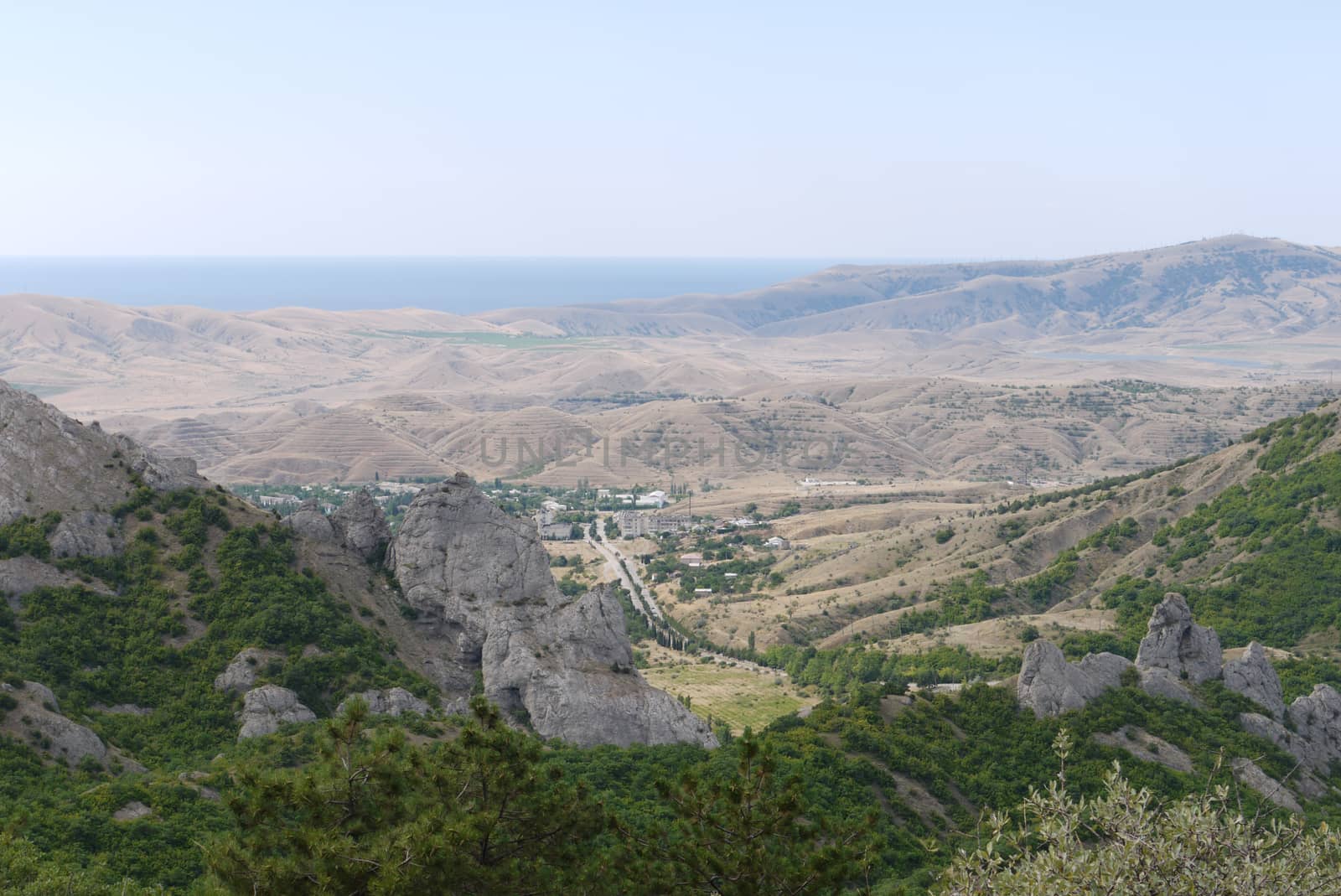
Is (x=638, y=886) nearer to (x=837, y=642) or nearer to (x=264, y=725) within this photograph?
(x=264, y=725)

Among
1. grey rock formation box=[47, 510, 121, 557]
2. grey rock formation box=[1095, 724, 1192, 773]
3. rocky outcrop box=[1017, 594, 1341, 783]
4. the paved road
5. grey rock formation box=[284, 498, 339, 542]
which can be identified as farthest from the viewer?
the paved road

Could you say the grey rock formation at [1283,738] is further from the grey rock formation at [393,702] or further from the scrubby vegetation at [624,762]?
the grey rock formation at [393,702]

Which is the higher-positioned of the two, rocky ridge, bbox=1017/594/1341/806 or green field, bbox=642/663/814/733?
rocky ridge, bbox=1017/594/1341/806

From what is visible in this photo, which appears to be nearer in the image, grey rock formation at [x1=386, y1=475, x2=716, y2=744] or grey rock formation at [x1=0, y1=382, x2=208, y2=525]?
grey rock formation at [x1=386, y1=475, x2=716, y2=744]

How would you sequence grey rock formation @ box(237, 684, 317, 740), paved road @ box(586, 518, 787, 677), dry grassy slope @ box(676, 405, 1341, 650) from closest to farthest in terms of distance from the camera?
grey rock formation @ box(237, 684, 317, 740)
dry grassy slope @ box(676, 405, 1341, 650)
paved road @ box(586, 518, 787, 677)

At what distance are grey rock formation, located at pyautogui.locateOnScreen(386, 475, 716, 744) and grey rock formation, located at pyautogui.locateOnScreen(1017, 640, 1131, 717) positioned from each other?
12846 mm

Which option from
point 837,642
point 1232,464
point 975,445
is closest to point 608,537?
point 837,642

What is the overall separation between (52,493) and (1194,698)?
1738 inches

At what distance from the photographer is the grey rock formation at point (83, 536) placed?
42.9 metres

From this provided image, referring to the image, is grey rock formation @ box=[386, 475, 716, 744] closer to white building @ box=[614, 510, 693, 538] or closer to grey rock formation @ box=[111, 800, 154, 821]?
grey rock formation @ box=[111, 800, 154, 821]

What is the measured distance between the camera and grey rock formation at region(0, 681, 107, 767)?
32906mm

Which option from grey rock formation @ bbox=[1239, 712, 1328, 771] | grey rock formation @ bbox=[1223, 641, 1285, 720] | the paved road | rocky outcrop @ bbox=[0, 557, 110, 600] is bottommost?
the paved road

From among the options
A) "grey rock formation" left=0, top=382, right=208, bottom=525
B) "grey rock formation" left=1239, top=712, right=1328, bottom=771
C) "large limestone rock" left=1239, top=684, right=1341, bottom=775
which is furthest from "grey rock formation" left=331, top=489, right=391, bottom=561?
"large limestone rock" left=1239, top=684, right=1341, bottom=775

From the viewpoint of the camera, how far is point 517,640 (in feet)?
141
